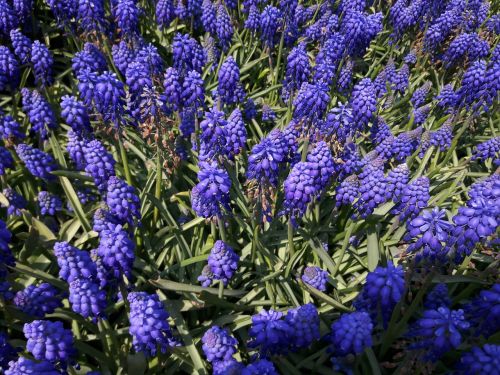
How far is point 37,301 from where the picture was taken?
3.92 metres

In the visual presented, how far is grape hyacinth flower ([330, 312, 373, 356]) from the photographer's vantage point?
312 cm

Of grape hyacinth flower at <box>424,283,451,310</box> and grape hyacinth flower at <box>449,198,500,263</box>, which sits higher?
grape hyacinth flower at <box>449,198,500,263</box>

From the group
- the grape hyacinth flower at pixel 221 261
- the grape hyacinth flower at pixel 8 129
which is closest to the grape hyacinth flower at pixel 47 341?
the grape hyacinth flower at pixel 221 261

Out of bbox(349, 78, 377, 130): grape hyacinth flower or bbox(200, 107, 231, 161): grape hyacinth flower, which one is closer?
bbox(200, 107, 231, 161): grape hyacinth flower

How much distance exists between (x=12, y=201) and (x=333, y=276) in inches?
156

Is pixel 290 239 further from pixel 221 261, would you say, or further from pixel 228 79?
pixel 228 79

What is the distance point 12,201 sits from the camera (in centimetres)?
511

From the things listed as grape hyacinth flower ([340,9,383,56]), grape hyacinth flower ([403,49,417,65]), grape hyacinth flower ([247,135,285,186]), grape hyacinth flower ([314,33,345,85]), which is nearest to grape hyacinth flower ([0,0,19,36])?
grape hyacinth flower ([314,33,345,85])

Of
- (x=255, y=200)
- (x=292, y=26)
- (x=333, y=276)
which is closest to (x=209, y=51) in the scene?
(x=292, y=26)

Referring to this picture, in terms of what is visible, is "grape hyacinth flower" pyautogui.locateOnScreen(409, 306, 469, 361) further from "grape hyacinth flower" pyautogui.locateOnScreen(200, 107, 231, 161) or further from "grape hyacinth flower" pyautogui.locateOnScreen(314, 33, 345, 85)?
"grape hyacinth flower" pyautogui.locateOnScreen(314, 33, 345, 85)

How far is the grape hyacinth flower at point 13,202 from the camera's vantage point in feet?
16.7

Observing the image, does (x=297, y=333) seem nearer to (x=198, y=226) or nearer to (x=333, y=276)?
(x=333, y=276)

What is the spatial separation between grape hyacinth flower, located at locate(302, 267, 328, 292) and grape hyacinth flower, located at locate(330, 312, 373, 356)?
46.6 inches

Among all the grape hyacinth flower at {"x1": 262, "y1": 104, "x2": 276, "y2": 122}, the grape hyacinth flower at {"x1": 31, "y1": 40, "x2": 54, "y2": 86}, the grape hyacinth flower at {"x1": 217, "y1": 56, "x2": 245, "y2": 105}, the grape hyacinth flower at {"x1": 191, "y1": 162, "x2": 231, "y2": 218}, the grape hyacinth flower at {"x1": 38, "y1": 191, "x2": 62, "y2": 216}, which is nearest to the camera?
the grape hyacinth flower at {"x1": 191, "y1": 162, "x2": 231, "y2": 218}
